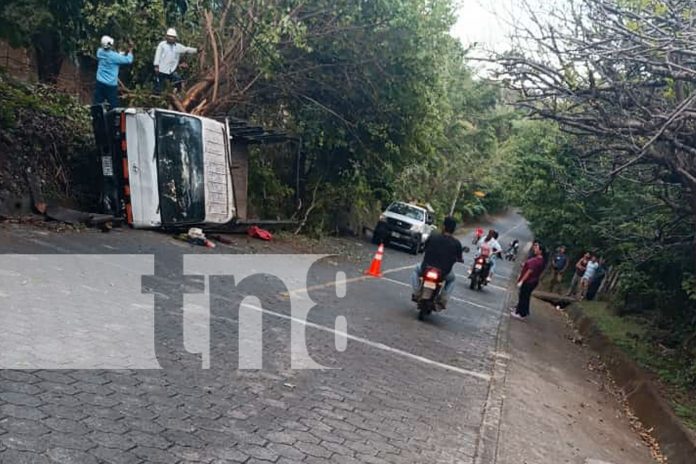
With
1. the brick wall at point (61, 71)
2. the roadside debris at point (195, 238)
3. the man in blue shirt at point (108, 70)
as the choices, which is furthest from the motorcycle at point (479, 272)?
the brick wall at point (61, 71)

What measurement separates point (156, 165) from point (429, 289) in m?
5.40

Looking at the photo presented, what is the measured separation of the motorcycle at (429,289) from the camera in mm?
9742

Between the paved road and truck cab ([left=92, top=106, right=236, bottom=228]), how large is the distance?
173cm

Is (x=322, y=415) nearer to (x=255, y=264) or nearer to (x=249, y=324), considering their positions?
(x=249, y=324)

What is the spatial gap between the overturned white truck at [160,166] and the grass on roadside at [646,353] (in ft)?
27.8

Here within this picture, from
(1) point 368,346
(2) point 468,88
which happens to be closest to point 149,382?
(1) point 368,346

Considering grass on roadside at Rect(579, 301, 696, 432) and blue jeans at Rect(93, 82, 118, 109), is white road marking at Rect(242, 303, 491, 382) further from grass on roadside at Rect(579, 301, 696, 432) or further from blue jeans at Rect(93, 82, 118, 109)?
blue jeans at Rect(93, 82, 118, 109)

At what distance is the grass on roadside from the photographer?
7715mm

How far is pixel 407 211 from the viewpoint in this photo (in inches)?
1017

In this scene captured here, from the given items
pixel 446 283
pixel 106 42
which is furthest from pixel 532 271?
pixel 106 42

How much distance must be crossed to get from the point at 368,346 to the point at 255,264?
479 centimetres

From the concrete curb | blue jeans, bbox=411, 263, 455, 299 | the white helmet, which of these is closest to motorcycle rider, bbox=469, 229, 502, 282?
the concrete curb

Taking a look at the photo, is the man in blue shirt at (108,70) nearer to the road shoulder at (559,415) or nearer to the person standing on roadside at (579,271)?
the road shoulder at (559,415)

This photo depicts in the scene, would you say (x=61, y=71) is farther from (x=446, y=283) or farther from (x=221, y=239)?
(x=446, y=283)
